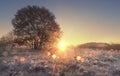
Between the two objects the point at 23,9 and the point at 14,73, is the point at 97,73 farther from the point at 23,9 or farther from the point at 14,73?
the point at 23,9

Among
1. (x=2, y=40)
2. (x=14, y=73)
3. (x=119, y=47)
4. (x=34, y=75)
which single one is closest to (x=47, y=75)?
(x=34, y=75)

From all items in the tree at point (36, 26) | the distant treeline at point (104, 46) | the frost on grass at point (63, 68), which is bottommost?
the frost on grass at point (63, 68)

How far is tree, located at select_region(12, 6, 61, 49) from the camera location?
44156mm

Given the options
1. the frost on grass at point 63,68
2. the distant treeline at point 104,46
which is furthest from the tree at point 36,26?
the frost on grass at point 63,68

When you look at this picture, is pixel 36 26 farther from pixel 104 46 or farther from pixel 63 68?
pixel 63 68

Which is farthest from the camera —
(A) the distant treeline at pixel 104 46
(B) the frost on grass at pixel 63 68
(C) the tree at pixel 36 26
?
(C) the tree at pixel 36 26

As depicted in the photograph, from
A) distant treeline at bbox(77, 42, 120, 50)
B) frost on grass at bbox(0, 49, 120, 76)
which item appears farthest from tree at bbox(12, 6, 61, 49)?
frost on grass at bbox(0, 49, 120, 76)

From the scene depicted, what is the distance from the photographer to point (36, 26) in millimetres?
44156

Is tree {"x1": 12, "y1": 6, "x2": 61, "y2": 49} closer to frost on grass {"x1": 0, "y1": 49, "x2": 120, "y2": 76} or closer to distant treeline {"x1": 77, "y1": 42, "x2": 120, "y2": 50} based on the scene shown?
distant treeline {"x1": 77, "y1": 42, "x2": 120, "y2": 50}

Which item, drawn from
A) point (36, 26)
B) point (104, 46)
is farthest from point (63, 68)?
point (36, 26)

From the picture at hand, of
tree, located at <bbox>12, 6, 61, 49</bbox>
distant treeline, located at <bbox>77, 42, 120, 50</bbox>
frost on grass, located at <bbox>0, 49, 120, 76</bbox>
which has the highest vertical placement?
tree, located at <bbox>12, 6, 61, 49</bbox>

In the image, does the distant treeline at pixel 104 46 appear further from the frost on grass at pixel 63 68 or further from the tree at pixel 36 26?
the frost on grass at pixel 63 68

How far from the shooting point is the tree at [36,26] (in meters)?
44.2

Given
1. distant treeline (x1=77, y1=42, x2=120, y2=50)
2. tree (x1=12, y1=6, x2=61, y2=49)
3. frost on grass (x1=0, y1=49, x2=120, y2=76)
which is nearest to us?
frost on grass (x1=0, y1=49, x2=120, y2=76)
